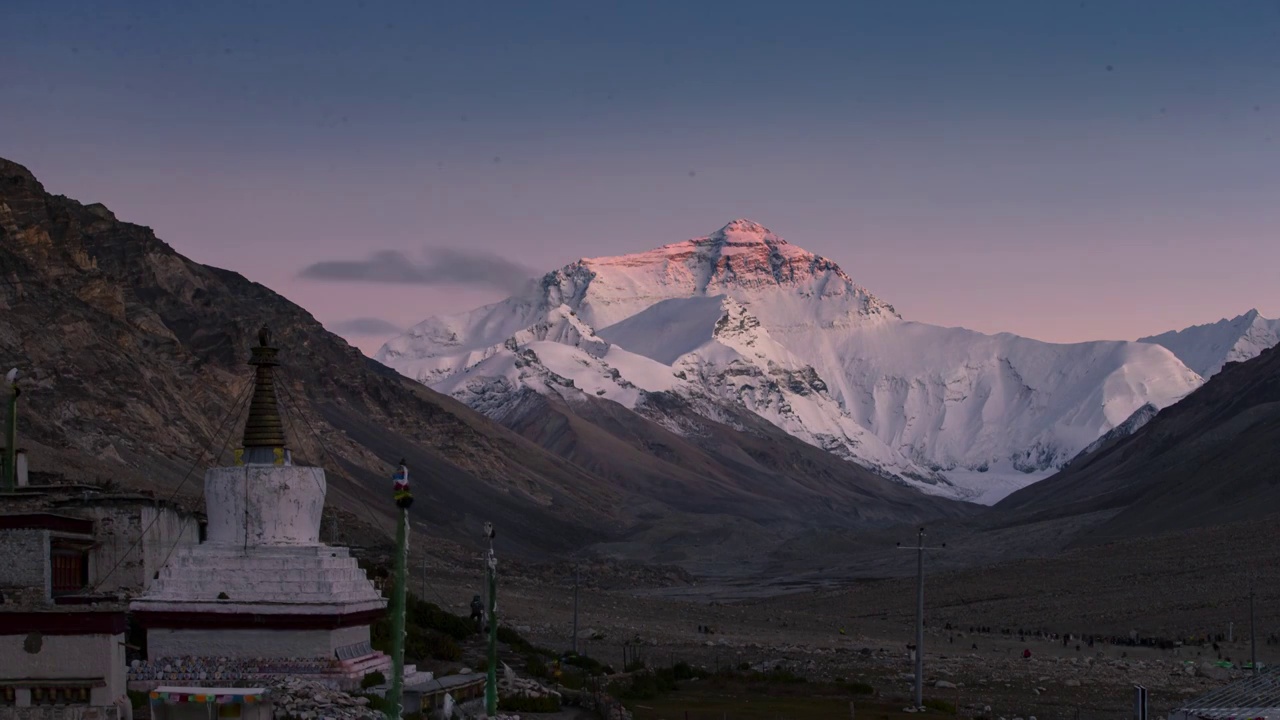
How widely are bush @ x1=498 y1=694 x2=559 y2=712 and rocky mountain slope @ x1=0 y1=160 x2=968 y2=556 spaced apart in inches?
1344

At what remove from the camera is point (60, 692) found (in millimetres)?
23375

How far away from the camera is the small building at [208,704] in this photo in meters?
23.5

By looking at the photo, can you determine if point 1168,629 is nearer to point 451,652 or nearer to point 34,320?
point 451,652

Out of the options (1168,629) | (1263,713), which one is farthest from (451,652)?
(1168,629)

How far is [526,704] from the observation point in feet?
97.3

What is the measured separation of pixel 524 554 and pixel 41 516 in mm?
109275

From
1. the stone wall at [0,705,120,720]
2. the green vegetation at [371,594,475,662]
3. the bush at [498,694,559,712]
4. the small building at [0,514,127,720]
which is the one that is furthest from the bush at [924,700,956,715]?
the stone wall at [0,705,120,720]

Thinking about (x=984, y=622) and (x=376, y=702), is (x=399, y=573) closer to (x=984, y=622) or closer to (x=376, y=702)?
(x=376, y=702)

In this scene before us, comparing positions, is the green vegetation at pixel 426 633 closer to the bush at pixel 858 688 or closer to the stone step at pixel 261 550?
the stone step at pixel 261 550

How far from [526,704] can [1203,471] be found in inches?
4509

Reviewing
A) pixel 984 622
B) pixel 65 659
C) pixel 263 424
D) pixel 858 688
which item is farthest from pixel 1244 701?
pixel 984 622

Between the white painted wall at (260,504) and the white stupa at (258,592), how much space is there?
15 mm

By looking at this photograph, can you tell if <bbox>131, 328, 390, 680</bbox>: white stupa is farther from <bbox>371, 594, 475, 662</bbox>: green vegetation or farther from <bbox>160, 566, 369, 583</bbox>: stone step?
<bbox>371, 594, 475, 662</bbox>: green vegetation

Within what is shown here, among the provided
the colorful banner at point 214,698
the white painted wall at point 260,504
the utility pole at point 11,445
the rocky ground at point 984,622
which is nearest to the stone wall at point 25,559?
the utility pole at point 11,445
